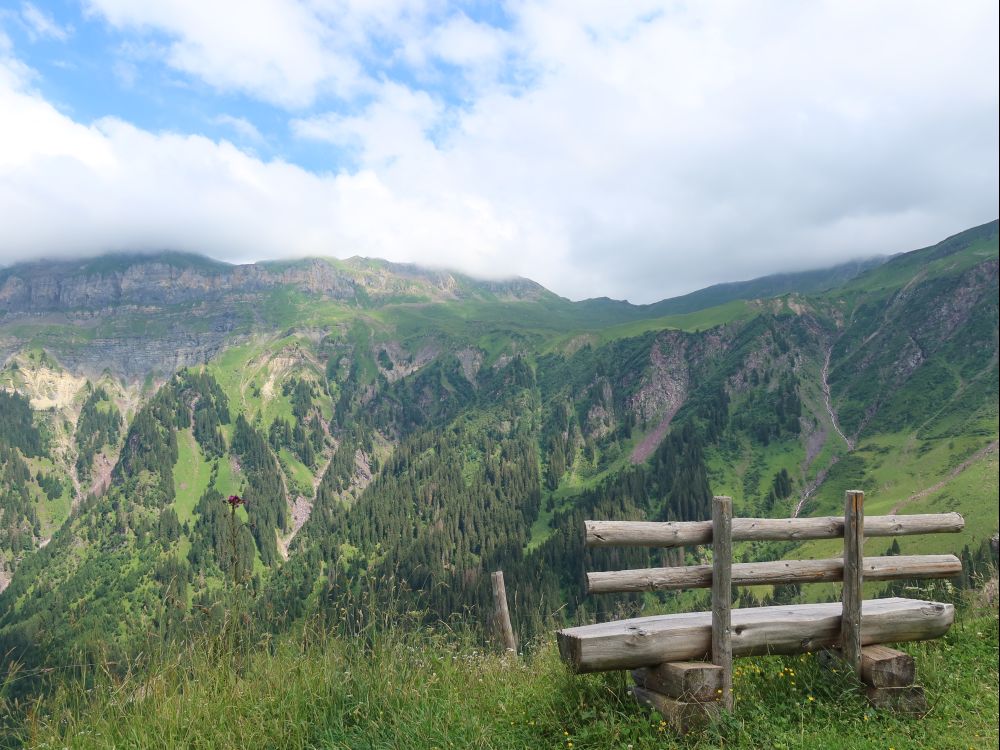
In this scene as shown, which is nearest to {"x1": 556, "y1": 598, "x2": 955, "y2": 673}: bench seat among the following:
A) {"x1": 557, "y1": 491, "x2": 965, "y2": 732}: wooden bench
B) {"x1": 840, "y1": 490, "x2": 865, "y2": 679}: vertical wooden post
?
{"x1": 557, "y1": 491, "x2": 965, "y2": 732}: wooden bench

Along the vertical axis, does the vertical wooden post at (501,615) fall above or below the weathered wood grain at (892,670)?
below

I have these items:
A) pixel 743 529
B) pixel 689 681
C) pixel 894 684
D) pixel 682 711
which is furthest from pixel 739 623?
pixel 894 684

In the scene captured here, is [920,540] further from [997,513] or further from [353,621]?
[353,621]

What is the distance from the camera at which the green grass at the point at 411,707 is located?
22.0 ft

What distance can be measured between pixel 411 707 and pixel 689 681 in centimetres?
367

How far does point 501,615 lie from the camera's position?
1401 centimetres

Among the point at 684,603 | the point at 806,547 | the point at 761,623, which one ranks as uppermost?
the point at 761,623

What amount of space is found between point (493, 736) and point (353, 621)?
10.7ft

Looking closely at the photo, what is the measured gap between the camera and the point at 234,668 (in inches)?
303

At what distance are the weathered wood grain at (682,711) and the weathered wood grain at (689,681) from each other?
0.30 feet

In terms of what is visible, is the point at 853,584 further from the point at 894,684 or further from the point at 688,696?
the point at 688,696

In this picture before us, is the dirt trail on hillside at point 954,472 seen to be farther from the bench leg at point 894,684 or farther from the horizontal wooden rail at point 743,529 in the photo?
the bench leg at point 894,684

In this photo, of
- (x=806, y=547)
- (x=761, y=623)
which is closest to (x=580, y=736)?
(x=761, y=623)

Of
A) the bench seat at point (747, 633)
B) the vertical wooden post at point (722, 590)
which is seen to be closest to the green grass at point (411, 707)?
the bench seat at point (747, 633)
